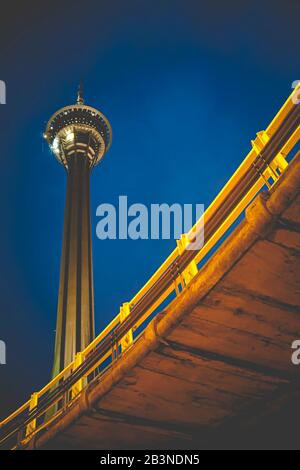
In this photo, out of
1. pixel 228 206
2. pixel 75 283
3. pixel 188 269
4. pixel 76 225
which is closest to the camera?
pixel 228 206

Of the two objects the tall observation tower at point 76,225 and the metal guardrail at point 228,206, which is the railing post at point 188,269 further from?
the tall observation tower at point 76,225

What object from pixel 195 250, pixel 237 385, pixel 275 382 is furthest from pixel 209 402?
pixel 195 250

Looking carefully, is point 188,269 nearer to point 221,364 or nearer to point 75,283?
point 221,364

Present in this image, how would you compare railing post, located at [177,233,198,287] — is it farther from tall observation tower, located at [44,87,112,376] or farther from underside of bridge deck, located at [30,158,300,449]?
tall observation tower, located at [44,87,112,376]

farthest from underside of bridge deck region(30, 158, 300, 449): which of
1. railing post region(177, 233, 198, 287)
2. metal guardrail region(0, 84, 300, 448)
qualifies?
railing post region(177, 233, 198, 287)

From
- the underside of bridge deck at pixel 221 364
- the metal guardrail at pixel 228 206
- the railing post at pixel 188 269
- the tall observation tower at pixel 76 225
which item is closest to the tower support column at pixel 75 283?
the tall observation tower at pixel 76 225

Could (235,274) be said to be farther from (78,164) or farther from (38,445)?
(78,164)

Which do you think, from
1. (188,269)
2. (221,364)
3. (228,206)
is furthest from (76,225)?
(228,206)
